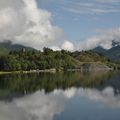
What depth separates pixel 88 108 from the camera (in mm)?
58188

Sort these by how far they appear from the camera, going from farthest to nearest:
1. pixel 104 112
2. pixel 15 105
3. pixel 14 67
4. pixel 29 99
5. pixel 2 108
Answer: pixel 14 67, pixel 29 99, pixel 15 105, pixel 2 108, pixel 104 112

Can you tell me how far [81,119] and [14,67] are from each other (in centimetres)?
15282

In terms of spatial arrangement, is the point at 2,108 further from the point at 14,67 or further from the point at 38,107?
the point at 14,67

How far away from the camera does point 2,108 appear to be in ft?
191

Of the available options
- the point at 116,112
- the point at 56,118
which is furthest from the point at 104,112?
the point at 56,118

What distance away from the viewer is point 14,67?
7771 inches

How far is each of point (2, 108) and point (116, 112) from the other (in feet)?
63.5

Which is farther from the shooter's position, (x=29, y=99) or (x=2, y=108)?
(x=29, y=99)

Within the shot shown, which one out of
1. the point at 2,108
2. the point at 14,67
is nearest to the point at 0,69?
the point at 14,67

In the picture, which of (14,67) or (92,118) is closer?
(92,118)

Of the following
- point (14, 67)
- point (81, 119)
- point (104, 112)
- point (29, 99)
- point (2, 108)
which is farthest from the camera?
point (14, 67)

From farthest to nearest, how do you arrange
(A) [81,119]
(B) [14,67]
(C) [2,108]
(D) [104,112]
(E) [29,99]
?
(B) [14,67] → (E) [29,99] → (C) [2,108] → (D) [104,112] → (A) [81,119]

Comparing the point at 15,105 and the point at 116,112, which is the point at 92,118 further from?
the point at 15,105

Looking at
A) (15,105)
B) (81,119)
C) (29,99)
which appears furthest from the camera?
(29,99)
